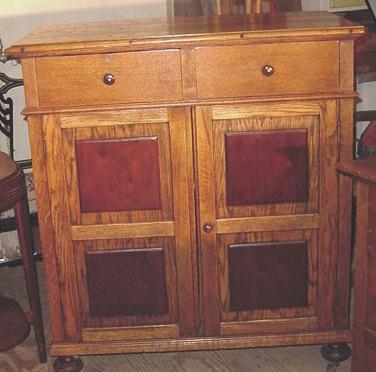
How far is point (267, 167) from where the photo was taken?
2.14 meters

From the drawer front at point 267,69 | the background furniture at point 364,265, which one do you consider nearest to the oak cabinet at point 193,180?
the drawer front at point 267,69

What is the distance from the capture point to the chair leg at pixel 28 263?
233 centimetres

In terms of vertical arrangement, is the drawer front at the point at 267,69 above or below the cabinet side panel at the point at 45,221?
above

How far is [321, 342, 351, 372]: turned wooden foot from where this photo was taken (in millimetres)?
2332

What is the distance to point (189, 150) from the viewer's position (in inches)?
Result: 83.7

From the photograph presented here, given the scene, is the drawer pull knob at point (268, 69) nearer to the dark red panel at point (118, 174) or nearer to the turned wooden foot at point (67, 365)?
the dark red panel at point (118, 174)

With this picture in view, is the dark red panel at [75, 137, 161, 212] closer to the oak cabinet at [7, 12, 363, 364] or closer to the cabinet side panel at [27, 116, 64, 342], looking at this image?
the oak cabinet at [7, 12, 363, 364]

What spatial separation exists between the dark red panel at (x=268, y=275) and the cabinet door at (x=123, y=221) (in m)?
0.15

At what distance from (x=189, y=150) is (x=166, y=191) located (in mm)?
146

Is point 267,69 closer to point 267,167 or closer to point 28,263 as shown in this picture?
point 267,167

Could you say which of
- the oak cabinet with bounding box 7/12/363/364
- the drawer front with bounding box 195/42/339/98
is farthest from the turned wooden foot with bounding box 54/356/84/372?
the drawer front with bounding box 195/42/339/98

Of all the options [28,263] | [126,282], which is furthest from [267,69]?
[28,263]

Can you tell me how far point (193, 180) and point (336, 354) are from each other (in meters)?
0.76

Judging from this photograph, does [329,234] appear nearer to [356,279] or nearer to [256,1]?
[356,279]
